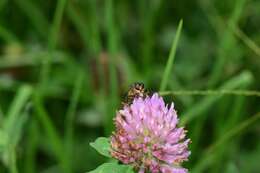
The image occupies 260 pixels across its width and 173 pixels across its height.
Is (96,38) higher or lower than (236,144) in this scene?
higher

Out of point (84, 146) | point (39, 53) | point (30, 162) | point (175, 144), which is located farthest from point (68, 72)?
point (175, 144)

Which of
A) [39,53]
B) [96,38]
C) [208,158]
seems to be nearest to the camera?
[208,158]

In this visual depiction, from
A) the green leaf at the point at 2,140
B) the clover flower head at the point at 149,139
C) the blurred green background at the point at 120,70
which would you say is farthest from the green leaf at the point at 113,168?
the blurred green background at the point at 120,70

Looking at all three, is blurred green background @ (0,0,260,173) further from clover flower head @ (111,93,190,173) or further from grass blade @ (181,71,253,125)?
clover flower head @ (111,93,190,173)

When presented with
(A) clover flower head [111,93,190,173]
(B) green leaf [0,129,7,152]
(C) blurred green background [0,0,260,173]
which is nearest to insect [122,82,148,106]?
(A) clover flower head [111,93,190,173]

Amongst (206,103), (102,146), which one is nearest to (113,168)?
(102,146)

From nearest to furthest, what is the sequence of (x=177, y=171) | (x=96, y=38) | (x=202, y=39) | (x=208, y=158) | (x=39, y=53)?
(x=177, y=171) → (x=208, y=158) → (x=96, y=38) → (x=39, y=53) → (x=202, y=39)

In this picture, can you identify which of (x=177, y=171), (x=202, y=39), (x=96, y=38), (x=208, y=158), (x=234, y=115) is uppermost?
(x=202, y=39)

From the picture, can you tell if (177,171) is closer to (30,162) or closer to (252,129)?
(30,162)
